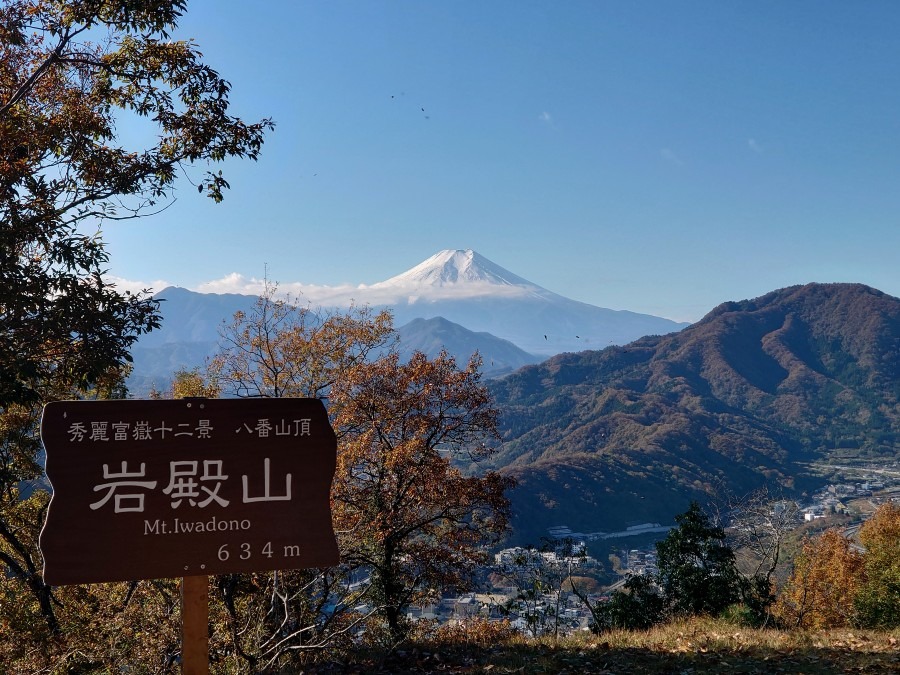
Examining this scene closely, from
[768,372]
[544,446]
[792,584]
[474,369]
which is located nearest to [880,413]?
[768,372]

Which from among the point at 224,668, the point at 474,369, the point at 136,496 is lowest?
the point at 224,668

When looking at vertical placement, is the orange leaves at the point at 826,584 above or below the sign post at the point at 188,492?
below

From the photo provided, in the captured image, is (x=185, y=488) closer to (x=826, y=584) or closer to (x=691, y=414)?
(x=826, y=584)

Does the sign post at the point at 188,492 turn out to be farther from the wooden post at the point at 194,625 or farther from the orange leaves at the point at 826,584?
the orange leaves at the point at 826,584

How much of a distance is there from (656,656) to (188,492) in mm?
5071

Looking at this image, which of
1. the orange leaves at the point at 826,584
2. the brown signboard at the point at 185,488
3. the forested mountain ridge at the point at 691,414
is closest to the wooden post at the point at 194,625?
the brown signboard at the point at 185,488

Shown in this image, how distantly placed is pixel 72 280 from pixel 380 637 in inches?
222

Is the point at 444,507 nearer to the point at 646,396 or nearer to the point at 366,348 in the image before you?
the point at 366,348

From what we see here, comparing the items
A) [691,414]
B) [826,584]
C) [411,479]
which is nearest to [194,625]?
[411,479]

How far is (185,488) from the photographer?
10.6 feet

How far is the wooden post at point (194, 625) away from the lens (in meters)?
3.32

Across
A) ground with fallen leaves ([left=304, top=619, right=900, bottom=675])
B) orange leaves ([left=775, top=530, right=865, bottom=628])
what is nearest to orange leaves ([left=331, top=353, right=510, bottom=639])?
ground with fallen leaves ([left=304, top=619, right=900, bottom=675])

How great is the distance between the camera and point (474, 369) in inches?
531

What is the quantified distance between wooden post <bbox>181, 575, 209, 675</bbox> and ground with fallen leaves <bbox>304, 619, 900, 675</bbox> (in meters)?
2.59
